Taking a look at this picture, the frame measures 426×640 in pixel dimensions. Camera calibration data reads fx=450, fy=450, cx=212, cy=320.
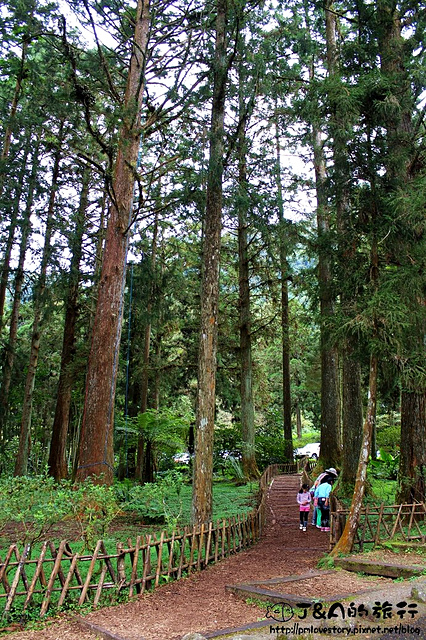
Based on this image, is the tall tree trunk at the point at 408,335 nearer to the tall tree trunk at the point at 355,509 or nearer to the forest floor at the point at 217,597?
the tall tree trunk at the point at 355,509

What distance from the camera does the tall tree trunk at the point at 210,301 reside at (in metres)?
8.01

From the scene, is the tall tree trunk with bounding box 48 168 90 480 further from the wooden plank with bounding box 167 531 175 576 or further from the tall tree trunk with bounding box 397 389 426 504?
the tall tree trunk with bounding box 397 389 426 504

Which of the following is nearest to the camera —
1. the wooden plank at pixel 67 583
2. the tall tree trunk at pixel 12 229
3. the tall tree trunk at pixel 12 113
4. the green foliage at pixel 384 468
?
the wooden plank at pixel 67 583

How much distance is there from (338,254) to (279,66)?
5075 millimetres

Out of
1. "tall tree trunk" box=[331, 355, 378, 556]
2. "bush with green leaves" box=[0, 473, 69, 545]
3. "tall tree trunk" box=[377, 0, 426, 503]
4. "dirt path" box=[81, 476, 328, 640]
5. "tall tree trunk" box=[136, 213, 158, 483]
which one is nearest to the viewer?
"dirt path" box=[81, 476, 328, 640]

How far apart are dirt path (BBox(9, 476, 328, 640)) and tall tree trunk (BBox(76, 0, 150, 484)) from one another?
3.28 m

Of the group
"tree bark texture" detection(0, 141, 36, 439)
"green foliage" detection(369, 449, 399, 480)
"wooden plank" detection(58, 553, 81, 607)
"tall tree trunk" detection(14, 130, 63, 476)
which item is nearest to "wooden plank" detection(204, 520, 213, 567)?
"wooden plank" detection(58, 553, 81, 607)

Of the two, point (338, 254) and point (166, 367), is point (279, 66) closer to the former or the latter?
point (338, 254)

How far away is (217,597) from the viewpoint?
5.59 meters

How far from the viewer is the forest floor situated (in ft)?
14.6

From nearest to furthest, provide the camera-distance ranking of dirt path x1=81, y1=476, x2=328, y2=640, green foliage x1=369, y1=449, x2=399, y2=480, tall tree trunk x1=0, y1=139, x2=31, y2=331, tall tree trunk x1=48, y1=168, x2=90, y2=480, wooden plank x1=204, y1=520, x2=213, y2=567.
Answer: dirt path x1=81, y1=476, x2=328, y2=640
wooden plank x1=204, y1=520, x2=213, y2=567
tall tree trunk x1=0, y1=139, x2=31, y2=331
tall tree trunk x1=48, y1=168, x2=90, y2=480
green foliage x1=369, y1=449, x2=399, y2=480

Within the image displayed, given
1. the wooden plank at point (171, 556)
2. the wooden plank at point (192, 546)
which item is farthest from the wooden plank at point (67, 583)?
the wooden plank at point (192, 546)

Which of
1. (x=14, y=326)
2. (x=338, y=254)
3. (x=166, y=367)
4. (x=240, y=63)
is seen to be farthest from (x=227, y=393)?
(x=240, y=63)

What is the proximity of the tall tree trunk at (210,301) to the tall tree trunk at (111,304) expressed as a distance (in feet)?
5.56
